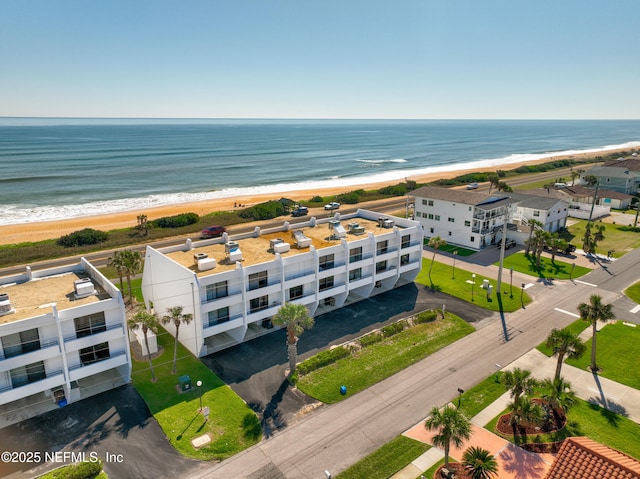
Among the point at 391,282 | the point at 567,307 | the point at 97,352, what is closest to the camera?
the point at 97,352

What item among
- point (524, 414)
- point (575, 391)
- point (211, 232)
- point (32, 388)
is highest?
point (32, 388)

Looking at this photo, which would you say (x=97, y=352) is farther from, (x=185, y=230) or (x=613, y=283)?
(x=613, y=283)

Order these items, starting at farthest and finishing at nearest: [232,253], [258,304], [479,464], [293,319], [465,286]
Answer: [465,286] → [232,253] → [258,304] → [293,319] → [479,464]

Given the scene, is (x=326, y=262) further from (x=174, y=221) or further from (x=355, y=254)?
(x=174, y=221)

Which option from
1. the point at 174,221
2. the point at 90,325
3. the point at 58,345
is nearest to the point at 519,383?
the point at 90,325

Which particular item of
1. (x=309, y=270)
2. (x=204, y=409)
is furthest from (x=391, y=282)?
(x=204, y=409)

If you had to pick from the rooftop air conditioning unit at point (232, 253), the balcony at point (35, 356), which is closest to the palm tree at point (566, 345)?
the rooftop air conditioning unit at point (232, 253)
